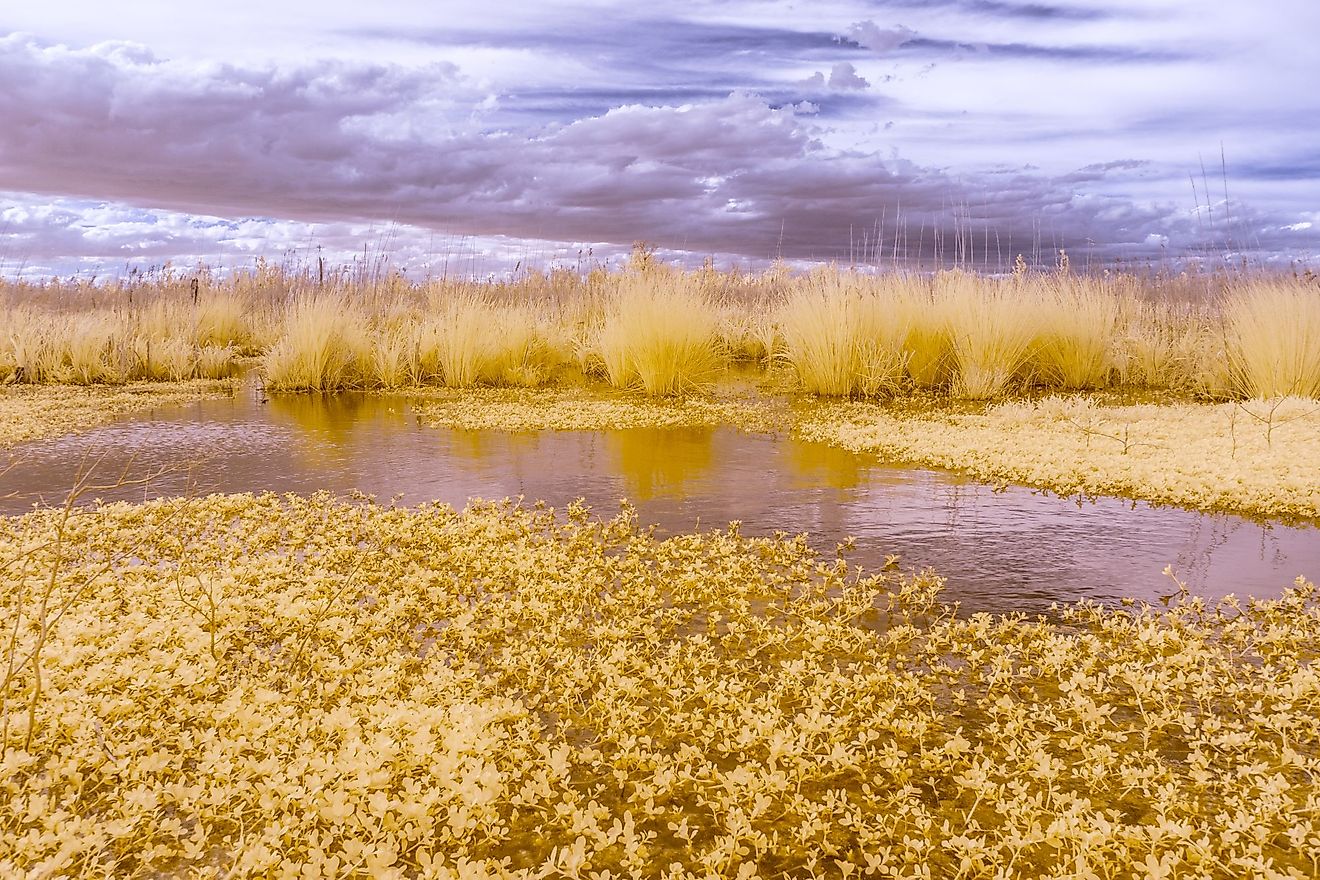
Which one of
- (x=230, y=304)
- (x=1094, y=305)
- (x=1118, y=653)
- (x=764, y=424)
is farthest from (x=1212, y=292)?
(x=230, y=304)

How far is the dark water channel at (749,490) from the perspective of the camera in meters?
3.96

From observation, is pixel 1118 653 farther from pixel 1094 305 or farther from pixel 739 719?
pixel 1094 305

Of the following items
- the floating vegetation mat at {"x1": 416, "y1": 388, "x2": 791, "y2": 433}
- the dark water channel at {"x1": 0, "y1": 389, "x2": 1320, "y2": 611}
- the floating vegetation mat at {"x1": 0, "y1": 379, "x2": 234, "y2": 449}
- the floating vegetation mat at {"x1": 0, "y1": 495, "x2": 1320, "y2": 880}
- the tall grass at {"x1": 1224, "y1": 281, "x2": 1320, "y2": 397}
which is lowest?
the floating vegetation mat at {"x1": 0, "y1": 495, "x2": 1320, "y2": 880}

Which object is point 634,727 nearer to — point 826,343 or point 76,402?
point 826,343

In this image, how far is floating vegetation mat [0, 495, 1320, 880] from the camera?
2018mm

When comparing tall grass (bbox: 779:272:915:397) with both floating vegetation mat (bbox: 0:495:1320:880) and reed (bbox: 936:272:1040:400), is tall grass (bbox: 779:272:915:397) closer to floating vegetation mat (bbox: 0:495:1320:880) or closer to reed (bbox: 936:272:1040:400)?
reed (bbox: 936:272:1040:400)

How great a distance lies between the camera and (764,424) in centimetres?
782

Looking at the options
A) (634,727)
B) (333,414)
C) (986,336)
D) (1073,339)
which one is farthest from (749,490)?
(1073,339)

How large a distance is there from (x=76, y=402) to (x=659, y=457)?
6.68 meters

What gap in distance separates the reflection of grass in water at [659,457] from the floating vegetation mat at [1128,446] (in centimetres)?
110

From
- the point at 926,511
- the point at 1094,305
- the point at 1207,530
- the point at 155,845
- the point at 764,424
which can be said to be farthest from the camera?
the point at 1094,305

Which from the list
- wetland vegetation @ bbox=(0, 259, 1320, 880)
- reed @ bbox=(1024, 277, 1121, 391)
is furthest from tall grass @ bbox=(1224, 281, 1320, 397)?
wetland vegetation @ bbox=(0, 259, 1320, 880)

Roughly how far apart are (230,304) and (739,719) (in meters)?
15.5

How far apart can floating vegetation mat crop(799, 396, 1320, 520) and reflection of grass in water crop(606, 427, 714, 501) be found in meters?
1.10
